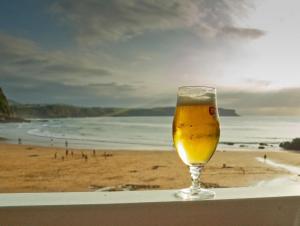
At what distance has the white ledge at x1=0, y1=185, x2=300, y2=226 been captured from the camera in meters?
0.43

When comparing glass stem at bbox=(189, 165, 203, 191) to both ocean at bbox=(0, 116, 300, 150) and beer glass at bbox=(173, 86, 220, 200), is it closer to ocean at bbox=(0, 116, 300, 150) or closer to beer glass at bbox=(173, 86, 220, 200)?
beer glass at bbox=(173, 86, 220, 200)

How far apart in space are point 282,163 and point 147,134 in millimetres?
6035

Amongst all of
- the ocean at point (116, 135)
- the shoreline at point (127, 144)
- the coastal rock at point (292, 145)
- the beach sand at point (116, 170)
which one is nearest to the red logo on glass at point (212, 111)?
the beach sand at point (116, 170)

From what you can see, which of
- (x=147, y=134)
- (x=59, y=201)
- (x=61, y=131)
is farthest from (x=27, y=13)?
(x=59, y=201)

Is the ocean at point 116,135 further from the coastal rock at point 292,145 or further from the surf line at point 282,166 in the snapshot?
the surf line at point 282,166

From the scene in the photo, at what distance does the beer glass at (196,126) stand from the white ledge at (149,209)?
2 cm

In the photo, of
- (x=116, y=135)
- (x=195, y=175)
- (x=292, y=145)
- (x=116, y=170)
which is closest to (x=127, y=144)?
(x=116, y=135)

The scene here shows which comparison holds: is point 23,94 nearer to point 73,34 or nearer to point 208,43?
point 73,34

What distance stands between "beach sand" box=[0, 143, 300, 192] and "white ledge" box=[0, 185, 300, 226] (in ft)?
29.5

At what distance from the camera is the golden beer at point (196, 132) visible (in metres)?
0.45

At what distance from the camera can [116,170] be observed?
1119cm

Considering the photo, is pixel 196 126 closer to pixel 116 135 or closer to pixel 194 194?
pixel 194 194

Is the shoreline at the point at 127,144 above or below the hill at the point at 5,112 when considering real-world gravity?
below

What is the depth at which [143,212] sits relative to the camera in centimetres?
45
